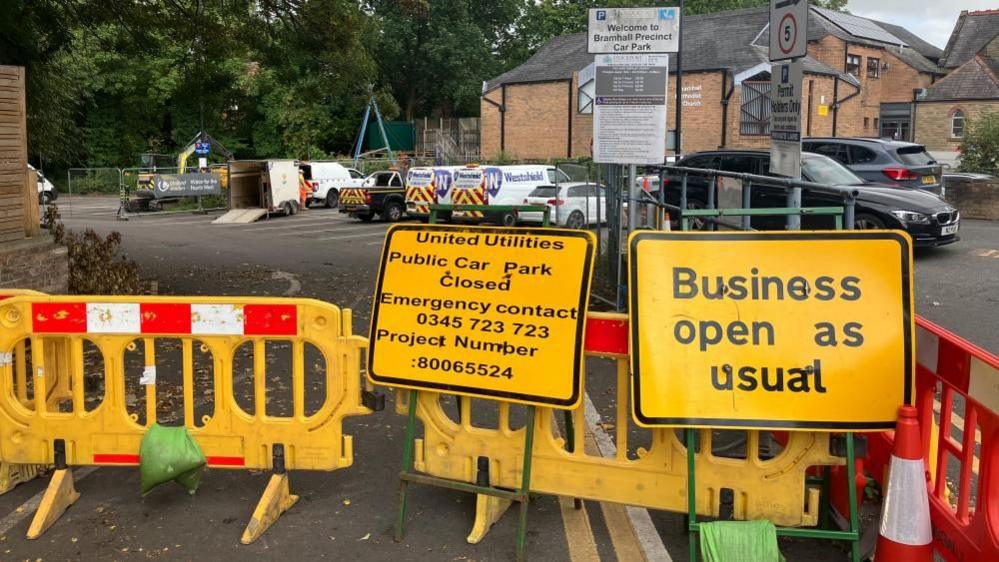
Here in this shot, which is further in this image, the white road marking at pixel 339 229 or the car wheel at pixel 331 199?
the car wheel at pixel 331 199

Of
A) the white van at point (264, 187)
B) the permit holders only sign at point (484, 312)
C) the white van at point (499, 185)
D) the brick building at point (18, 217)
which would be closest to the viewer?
the permit holders only sign at point (484, 312)

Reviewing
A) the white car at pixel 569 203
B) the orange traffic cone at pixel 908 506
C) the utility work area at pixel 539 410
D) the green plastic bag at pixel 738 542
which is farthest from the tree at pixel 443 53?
the orange traffic cone at pixel 908 506

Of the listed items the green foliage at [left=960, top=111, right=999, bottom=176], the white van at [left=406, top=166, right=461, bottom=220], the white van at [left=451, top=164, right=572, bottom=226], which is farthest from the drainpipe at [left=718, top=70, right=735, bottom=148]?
the white van at [left=406, top=166, right=461, bottom=220]

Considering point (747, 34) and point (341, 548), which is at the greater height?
point (747, 34)

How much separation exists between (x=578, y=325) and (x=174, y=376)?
4682 mm

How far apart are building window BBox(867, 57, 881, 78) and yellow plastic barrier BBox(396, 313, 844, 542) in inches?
1784

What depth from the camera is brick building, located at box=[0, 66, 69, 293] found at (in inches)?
354

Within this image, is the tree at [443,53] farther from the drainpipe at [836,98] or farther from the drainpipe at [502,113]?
the drainpipe at [836,98]

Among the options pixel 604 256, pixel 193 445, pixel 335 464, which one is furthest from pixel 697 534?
pixel 604 256

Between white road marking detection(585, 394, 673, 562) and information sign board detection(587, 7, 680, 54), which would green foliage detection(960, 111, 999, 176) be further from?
white road marking detection(585, 394, 673, 562)

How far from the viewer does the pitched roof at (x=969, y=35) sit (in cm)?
5647

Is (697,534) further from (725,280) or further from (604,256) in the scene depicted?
(604,256)

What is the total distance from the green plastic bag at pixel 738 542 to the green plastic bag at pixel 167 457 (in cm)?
277

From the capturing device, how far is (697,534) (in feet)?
13.3
